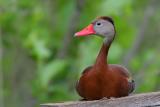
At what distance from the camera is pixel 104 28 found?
470cm

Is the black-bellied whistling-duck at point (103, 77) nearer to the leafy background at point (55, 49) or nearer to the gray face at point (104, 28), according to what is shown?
the gray face at point (104, 28)

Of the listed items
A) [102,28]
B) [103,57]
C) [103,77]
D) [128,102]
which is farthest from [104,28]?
[128,102]

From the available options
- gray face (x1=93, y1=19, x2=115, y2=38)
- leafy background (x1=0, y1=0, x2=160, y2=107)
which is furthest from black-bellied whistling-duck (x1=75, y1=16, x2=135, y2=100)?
leafy background (x1=0, y1=0, x2=160, y2=107)

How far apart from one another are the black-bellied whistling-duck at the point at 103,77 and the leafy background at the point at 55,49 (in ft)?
8.11

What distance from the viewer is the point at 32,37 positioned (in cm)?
732

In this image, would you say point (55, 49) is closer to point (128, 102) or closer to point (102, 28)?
point (102, 28)

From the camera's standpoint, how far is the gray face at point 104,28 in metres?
4.68

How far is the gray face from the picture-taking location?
4684mm

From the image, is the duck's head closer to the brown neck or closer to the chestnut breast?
the brown neck

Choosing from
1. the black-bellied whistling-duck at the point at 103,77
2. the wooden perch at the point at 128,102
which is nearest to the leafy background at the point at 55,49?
the black-bellied whistling-duck at the point at 103,77

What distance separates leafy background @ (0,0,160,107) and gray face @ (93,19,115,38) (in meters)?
2.48

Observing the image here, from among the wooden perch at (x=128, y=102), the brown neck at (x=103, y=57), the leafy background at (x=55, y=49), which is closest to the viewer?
the wooden perch at (x=128, y=102)

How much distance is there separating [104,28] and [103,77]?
11.9 inches

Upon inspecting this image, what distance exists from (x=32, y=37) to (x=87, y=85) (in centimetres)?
273
